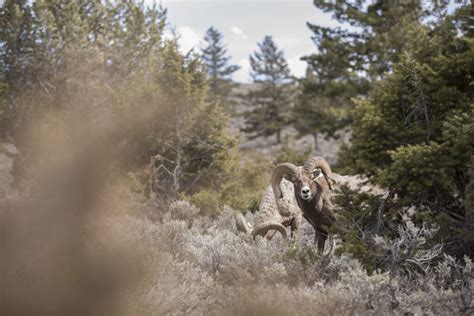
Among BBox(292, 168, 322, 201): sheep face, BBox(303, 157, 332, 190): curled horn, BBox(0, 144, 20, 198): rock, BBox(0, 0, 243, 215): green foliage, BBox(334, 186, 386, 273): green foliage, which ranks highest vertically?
BBox(0, 0, 243, 215): green foliage

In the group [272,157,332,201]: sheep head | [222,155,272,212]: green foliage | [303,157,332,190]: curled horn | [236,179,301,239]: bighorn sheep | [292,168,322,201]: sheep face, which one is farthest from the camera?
[222,155,272,212]: green foliage

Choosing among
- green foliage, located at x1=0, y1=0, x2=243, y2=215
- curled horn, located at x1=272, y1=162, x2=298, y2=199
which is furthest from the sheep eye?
green foliage, located at x1=0, y1=0, x2=243, y2=215

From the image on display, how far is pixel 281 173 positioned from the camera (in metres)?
9.48

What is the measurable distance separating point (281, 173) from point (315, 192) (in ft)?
2.75

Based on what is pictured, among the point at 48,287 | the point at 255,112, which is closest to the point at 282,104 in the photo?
the point at 255,112

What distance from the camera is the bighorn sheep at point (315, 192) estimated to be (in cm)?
893

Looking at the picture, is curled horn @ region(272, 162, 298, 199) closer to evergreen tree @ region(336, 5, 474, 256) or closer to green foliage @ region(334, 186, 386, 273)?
evergreen tree @ region(336, 5, 474, 256)

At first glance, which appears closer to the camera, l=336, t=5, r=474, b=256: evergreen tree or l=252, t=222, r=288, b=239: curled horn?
l=336, t=5, r=474, b=256: evergreen tree

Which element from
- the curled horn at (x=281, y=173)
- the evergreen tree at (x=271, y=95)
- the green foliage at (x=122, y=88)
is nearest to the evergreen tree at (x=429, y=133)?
the curled horn at (x=281, y=173)

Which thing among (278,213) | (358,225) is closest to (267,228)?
(278,213)

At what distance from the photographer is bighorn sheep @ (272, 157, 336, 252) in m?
8.93

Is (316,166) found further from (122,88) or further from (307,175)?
(122,88)

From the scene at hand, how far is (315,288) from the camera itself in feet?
18.7

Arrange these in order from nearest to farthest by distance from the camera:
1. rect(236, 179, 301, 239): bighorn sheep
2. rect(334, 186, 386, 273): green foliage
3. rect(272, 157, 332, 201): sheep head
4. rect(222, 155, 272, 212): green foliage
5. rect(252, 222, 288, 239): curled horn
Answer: rect(334, 186, 386, 273): green foliage, rect(272, 157, 332, 201): sheep head, rect(252, 222, 288, 239): curled horn, rect(236, 179, 301, 239): bighorn sheep, rect(222, 155, 272, 212): green foliage
